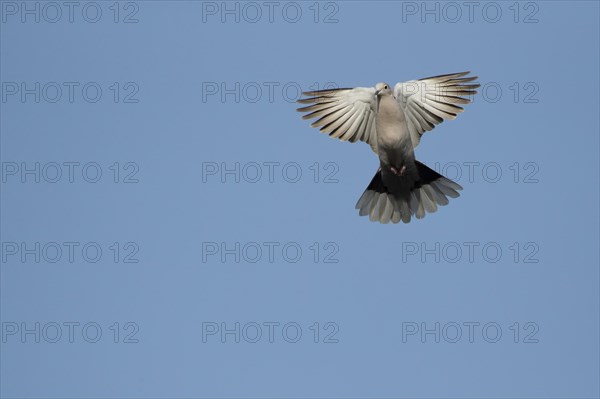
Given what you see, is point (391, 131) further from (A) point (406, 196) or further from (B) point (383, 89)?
(A) point (406, 196)

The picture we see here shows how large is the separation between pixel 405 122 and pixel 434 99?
1.22 metres

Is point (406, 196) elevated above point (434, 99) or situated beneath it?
situated beneath

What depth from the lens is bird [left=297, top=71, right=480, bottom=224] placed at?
2245cm

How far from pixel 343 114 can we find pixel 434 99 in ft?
5.82

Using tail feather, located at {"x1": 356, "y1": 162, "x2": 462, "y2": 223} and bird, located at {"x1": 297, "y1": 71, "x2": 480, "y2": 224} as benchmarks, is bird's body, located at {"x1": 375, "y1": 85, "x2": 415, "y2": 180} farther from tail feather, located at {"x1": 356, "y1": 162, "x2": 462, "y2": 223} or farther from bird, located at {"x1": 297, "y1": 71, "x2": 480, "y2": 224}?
tail feather, located at {"x1": 356, "y1": 162, "x2": 462, "y2": 223}

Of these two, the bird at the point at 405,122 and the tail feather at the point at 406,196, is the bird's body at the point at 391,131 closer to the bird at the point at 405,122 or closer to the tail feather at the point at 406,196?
the bird at the point at 405,122

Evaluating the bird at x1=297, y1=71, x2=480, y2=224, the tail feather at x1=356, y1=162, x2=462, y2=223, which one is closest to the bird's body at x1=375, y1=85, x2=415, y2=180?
the bird at x1=297, y1=71, x2=480, y2=224

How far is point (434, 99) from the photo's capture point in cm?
2273

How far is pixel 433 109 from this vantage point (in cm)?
2277

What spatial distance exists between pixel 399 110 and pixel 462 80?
1771mm

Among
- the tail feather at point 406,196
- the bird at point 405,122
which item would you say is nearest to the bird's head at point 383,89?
the bird at point 405,122

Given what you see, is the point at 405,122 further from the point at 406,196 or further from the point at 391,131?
the point at 406,196

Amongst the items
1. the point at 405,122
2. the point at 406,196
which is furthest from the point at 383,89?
the point at 406,196

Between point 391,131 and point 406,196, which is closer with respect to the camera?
point 391,131
